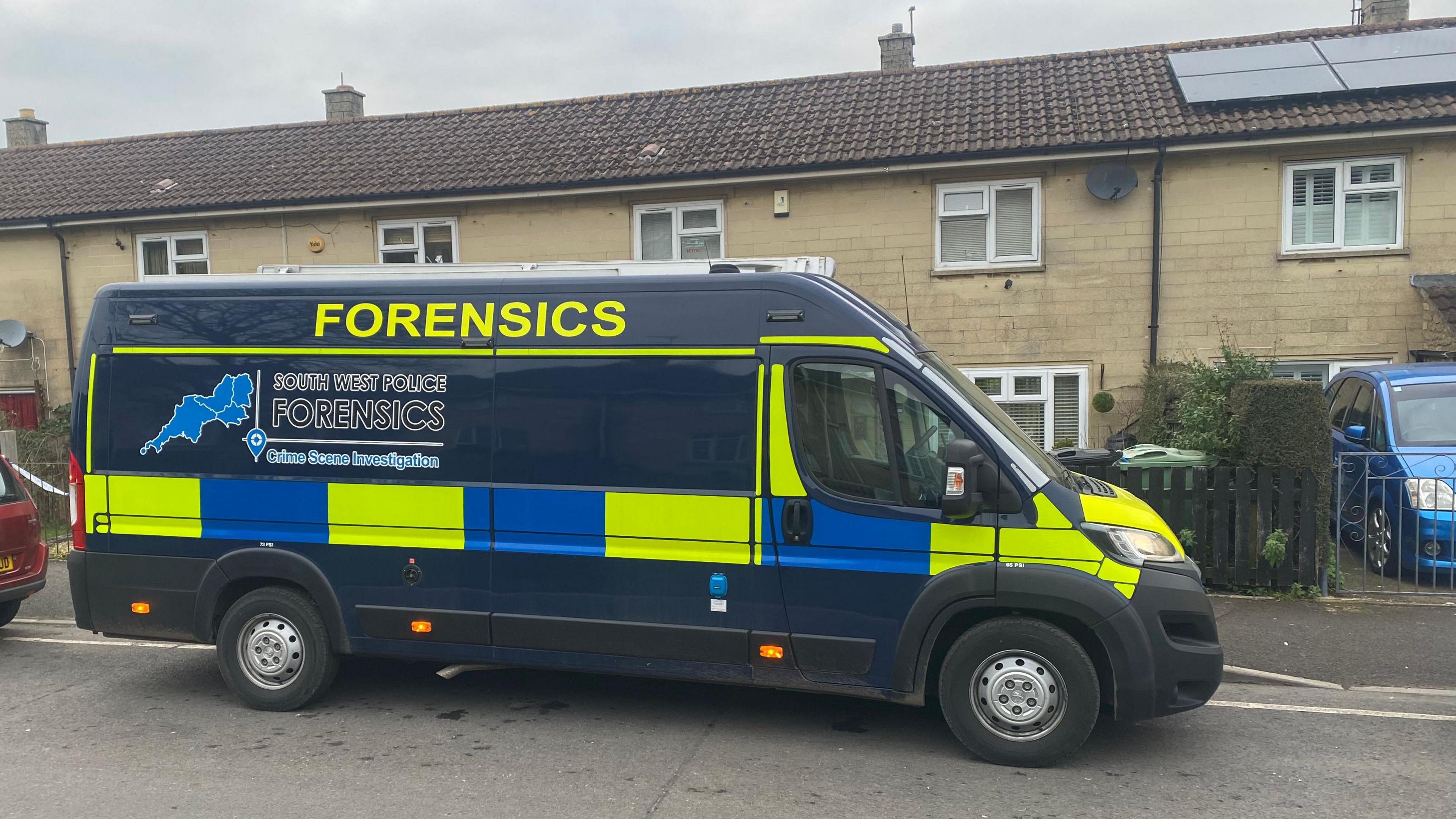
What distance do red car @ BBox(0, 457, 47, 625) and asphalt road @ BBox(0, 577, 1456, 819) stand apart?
1426 mm

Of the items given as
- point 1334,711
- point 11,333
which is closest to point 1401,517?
point 1334,711

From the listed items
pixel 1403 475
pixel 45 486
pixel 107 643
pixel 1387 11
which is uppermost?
pixel 1387 11

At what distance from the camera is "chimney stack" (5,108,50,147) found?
22.8m

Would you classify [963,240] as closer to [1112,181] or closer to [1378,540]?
[1112,181]

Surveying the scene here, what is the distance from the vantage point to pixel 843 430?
16.9 feet

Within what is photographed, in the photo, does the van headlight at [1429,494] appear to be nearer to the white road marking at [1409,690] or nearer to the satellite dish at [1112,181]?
the white road marking at [1409,690]

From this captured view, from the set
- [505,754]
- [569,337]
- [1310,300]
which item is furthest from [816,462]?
[1310,300]

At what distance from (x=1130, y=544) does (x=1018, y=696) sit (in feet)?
2.96

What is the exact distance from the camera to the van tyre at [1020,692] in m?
4.89

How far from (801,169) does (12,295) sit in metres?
13.2

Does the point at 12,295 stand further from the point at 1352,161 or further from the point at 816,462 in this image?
the point at 1352,161

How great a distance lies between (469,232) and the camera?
1527 centimetres

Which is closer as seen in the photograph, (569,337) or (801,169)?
(569,337)

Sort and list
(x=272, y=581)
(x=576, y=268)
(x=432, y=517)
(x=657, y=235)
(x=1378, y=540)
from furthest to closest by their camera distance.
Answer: (x=657, y=235) < (x=1378, y=540) < (x=576, y=268) < (x=272, y=581) < (x=432, y=517)
